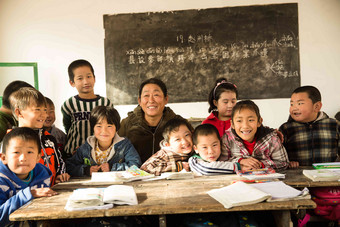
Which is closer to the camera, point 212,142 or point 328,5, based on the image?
point 212,142

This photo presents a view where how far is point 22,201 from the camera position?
1.66 m

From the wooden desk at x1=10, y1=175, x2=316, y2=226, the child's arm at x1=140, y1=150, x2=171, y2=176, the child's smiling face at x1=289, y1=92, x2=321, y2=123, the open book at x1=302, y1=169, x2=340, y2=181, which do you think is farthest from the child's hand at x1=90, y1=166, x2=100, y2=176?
the child's smiling face at x1=289, y1=92, x2=321, y2=123

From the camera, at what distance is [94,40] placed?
5.25 metres

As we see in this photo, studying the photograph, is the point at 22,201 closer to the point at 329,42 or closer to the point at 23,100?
the point at 23,100

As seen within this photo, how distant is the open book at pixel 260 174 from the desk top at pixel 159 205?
18 centimetres

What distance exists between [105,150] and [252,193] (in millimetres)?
1253

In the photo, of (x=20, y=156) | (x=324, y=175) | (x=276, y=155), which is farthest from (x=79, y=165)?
(x=324, y=175)

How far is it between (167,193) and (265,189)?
0.51 metres

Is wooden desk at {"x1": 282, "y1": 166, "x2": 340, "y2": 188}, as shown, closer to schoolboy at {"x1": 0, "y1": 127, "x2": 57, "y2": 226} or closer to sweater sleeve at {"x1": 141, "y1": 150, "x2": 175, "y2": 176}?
sweater sleeve at {"x1": 141, "y1": 150, "x2": 175, "y2": 176}

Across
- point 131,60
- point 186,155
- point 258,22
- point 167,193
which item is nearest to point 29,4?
point 131,60

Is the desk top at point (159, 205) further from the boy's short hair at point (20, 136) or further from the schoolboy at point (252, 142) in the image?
the schoolboy at point (252, 142)

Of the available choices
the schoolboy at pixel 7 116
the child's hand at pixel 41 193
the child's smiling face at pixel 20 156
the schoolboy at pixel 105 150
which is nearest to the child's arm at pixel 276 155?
the schoolboy at pixel 105 150

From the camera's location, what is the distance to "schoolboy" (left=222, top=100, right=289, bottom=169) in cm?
229

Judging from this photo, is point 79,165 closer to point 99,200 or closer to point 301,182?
point 99,200
